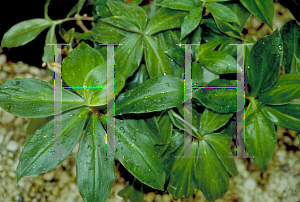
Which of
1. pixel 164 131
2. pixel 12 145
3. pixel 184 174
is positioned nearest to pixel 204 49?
pixel 164 131

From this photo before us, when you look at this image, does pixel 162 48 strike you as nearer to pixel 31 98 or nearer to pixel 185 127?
pixel 185 127

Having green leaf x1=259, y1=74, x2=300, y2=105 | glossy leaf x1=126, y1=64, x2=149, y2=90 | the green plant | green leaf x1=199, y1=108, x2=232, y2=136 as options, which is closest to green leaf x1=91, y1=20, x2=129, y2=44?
the green plant

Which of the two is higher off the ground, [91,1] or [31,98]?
[91,1]

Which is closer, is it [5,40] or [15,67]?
[5,40]

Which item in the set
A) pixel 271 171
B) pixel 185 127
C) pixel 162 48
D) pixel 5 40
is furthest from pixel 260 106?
pixel 5 40

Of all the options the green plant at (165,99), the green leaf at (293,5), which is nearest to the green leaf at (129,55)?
the green plant at (165,99)

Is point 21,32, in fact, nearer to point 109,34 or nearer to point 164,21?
point 109,34

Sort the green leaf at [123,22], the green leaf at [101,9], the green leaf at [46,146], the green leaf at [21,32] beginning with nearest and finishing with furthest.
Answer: the green leaf at [46,146] < the green leaf at [123,22] < the green leaf at [101,9] < the green leaf at [21,32]

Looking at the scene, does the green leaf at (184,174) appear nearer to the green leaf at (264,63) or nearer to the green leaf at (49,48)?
the green leaf at (264,63)
